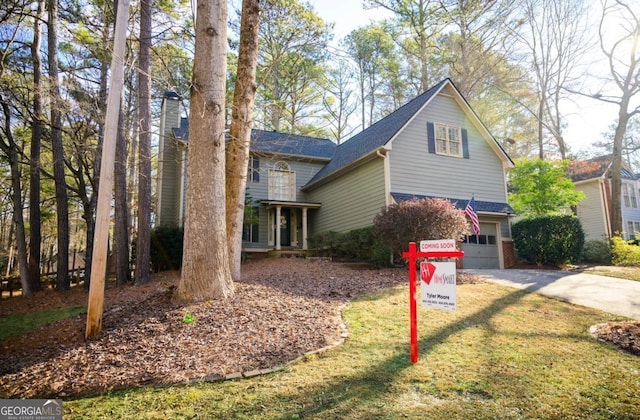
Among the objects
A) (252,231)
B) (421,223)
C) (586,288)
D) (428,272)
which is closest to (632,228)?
(586,288)

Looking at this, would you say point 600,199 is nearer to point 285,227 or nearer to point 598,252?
point 598,252

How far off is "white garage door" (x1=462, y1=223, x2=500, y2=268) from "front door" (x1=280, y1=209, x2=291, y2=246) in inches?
322

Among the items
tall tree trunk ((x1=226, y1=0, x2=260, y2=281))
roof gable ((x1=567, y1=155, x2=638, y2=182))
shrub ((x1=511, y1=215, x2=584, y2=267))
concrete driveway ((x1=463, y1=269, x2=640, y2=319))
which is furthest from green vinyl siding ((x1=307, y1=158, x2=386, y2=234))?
roof gable ((x1=567, y1=155, x2=638, y2=182))

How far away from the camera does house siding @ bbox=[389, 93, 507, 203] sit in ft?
41.9

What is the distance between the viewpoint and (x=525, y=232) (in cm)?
1359

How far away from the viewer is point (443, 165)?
13.6 m

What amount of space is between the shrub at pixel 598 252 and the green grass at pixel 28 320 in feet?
62.9

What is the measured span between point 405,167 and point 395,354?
9581 millimetres

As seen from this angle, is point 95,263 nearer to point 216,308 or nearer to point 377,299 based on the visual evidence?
point 216,308

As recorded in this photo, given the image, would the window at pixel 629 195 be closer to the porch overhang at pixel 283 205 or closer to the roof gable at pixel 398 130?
the roof gable at pixel 398 130

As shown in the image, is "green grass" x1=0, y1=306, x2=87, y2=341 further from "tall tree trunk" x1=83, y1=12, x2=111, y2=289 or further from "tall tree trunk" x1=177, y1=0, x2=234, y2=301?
"tall tree trunk" x1=83, y1=12, x2=111, y2=289

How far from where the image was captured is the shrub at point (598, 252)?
612 inches

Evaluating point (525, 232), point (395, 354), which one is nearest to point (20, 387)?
point (395, 354)

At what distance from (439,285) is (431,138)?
10.9 metres
